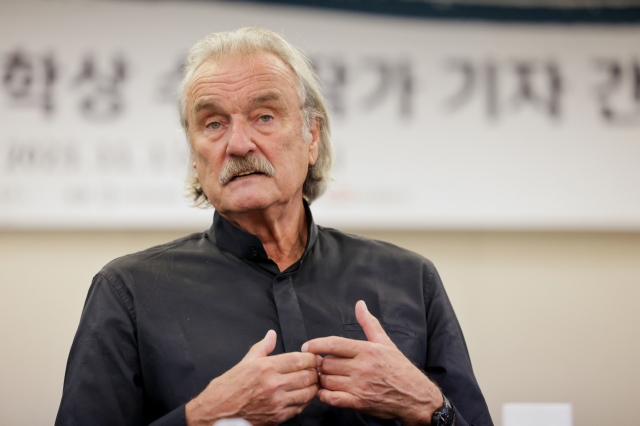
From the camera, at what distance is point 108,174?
2465 millimetres

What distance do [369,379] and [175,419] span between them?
380 mm

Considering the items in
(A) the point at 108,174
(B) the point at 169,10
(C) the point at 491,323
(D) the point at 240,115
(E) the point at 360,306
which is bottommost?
(C) the point at 491,323

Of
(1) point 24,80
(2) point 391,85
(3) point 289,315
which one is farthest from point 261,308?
(1) point 24,80

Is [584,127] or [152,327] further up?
[584,127]

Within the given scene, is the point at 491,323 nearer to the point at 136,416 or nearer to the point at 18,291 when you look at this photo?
the point at 136,416

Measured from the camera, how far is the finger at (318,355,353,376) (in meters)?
1.39

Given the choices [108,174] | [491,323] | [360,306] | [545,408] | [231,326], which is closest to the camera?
[545,408]

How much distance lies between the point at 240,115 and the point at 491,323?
143 cm

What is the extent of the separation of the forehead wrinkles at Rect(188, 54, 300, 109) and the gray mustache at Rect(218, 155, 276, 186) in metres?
0.14

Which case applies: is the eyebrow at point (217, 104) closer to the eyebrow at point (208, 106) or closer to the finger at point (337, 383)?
the eyebrow at point (208, 106)

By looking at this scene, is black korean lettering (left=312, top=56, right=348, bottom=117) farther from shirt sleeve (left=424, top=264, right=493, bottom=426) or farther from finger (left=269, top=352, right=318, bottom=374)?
finger (left=269, top=352, right=318, bottom=374)

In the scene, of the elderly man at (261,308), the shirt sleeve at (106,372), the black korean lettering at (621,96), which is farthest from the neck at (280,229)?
the black korean lettering at (621,96)

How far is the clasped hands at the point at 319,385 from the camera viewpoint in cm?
134

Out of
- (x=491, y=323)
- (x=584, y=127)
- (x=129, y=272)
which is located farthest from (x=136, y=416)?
(x=584, y=127)
